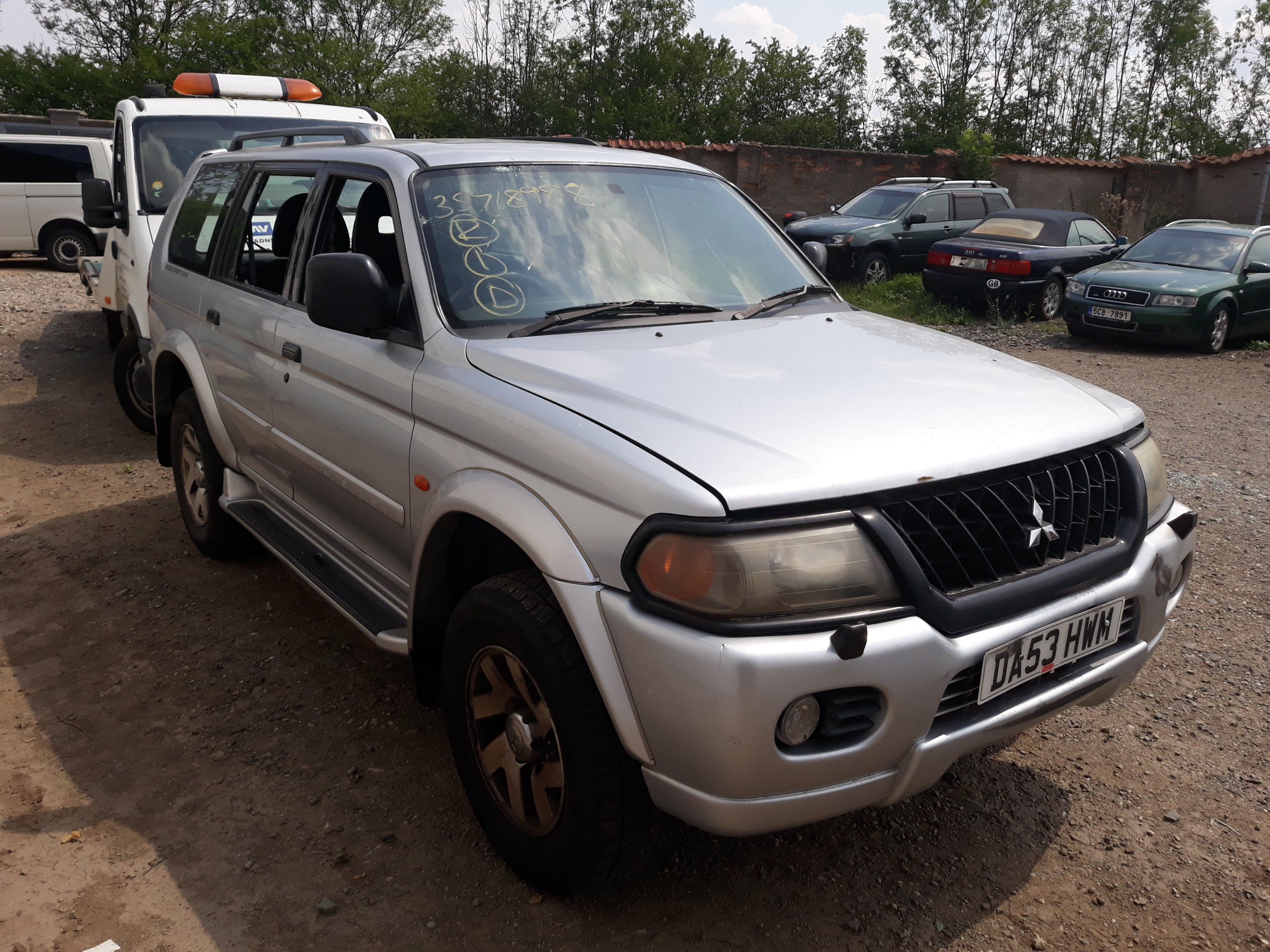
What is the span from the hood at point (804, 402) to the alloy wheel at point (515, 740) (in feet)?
2.21

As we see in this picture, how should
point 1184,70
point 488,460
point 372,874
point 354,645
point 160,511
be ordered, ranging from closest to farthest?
point 488,460 → point 372,874 → point 354,645 → point 160,511 → point 1184,70

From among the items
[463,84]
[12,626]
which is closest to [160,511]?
[12,626]

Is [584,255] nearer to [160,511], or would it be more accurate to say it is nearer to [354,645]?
[354,645]

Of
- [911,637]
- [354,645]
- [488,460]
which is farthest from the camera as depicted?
[354,645]

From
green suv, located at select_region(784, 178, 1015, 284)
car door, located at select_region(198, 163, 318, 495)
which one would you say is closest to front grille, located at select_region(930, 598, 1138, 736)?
car door, located at select_region(198, 163, 318, 495)

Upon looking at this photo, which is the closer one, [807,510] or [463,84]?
[807,510]

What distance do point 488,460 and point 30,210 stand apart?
54.1ft

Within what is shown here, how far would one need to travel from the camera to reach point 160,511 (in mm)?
5574

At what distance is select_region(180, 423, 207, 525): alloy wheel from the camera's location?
461cm

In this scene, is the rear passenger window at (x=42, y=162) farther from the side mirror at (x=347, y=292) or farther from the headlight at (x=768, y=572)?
the headlight at (x=768, y=572)

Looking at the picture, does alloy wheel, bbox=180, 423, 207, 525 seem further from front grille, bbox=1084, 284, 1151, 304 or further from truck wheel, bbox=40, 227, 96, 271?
truck wheel, bbox=40, 227, 96, 271

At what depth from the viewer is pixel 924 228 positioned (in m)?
15.9

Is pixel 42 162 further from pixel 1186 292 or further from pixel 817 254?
pixel 1186 292

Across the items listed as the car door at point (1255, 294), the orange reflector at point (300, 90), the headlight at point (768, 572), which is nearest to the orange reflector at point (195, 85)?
the orange reflector at point (300, 90)
